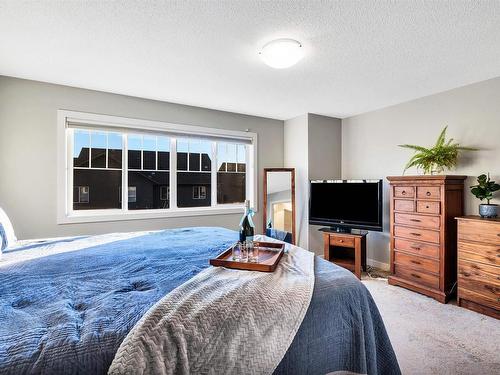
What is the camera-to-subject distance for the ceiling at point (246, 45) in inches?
68.8

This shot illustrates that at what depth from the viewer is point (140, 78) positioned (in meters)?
2.86

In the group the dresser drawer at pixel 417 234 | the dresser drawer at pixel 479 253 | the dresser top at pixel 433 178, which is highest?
the dresser top at pixel 433 178

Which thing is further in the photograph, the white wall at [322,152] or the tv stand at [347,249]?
the white wall at [322,152]

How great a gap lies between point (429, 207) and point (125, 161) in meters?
3.72

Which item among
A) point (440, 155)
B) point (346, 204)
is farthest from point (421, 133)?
point (346, 204)

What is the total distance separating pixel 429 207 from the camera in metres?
2.99

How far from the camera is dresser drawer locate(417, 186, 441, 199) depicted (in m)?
2.91

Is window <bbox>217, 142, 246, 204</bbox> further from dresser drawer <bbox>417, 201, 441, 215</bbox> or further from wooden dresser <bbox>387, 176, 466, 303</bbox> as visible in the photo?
dresser drawer <bbox>417, 201, 441, 215</bbox>

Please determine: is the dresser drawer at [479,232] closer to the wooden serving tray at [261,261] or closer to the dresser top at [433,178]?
the dresser top at [433,178]

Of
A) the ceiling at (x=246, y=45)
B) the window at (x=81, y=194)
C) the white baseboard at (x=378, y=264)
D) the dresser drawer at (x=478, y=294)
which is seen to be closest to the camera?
the ceiling at (x=246, y=45)

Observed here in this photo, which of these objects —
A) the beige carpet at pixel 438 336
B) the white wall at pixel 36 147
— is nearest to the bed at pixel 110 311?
the beige carpet at pixel 438 336

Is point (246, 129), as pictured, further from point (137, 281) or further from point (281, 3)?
point (137, 281)

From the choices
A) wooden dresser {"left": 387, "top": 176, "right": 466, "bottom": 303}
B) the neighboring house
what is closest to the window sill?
the neighboring house

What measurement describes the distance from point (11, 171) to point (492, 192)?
508 centimetres
